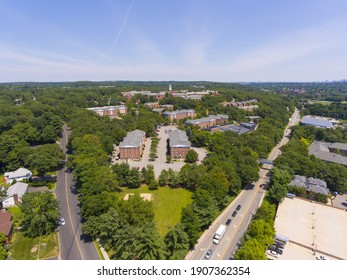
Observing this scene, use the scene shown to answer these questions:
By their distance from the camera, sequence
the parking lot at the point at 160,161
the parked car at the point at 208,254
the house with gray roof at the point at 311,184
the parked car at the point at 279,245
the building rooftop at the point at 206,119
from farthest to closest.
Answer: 1. the building rooftop at the point at 206,119
2. the parking lot at the point at 160,161
3. the house with gray roof at the point at 311,184
4. the parked car at the point at 279,245
5. the parked car at the point at 208,254

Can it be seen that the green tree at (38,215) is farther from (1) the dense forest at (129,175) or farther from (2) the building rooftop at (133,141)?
(2) the building rooftop at (133,141)

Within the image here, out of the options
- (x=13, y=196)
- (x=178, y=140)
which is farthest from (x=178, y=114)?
(x=13, y=196)

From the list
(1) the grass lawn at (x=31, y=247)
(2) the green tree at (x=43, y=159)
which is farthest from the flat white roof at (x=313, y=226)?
(2) the green tree at (x=43, y=159)

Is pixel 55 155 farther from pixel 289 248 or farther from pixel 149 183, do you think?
pixel 289 248

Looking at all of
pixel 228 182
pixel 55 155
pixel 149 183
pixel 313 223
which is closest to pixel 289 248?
pixel 313 223

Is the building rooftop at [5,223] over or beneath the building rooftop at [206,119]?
beneath

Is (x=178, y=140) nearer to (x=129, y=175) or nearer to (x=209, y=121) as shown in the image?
(x=129, y=175)
